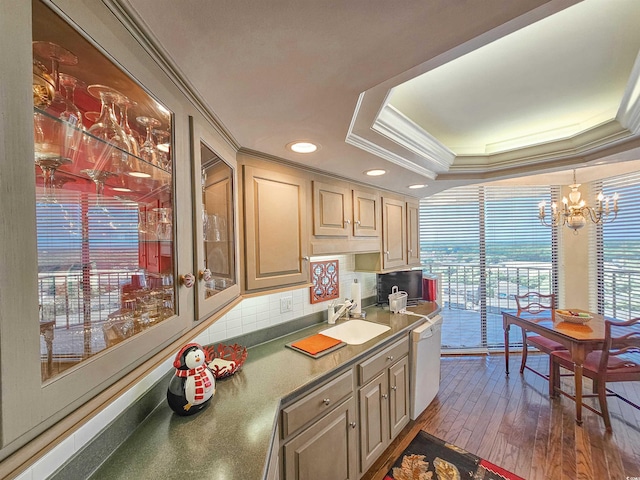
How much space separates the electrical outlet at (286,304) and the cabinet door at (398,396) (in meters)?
0.89

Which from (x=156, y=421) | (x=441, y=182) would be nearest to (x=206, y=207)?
(x=156, y=421)

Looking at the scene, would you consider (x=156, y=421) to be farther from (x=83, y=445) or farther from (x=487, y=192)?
(x=487, y=192)

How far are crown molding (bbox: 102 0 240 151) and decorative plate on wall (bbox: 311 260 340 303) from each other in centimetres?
143

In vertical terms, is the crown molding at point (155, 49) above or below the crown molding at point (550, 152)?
below

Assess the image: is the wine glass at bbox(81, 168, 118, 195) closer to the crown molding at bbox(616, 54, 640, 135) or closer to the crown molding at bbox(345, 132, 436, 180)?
the crown molding at bbox(345, 132, 436, 180)

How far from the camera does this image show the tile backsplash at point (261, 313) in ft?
4.91

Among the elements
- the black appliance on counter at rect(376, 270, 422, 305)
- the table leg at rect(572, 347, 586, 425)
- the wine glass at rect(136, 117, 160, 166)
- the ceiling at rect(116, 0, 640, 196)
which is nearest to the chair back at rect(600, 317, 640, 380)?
the table leg at rect(572, 347, 586, 425)

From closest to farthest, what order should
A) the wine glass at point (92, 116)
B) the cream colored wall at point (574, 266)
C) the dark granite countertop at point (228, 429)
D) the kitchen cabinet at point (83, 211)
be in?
1. the kitchen cabinet at point (83, 211)
2. the wine glass at point (92, 116)
3. the dark granite countertop at point (228, 429)
4. the cream colored wall at point (574, 266)

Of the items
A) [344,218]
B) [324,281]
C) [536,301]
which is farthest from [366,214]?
[536,301]

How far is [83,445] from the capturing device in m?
0.70

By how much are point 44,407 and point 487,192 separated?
419 cm

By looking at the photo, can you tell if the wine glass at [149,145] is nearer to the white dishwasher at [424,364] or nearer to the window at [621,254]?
the white dishwasher at [424,364]

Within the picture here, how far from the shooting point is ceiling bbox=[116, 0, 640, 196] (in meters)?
0.62

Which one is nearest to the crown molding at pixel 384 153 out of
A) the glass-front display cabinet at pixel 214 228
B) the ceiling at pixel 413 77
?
the ceiling at pixel 413 77
